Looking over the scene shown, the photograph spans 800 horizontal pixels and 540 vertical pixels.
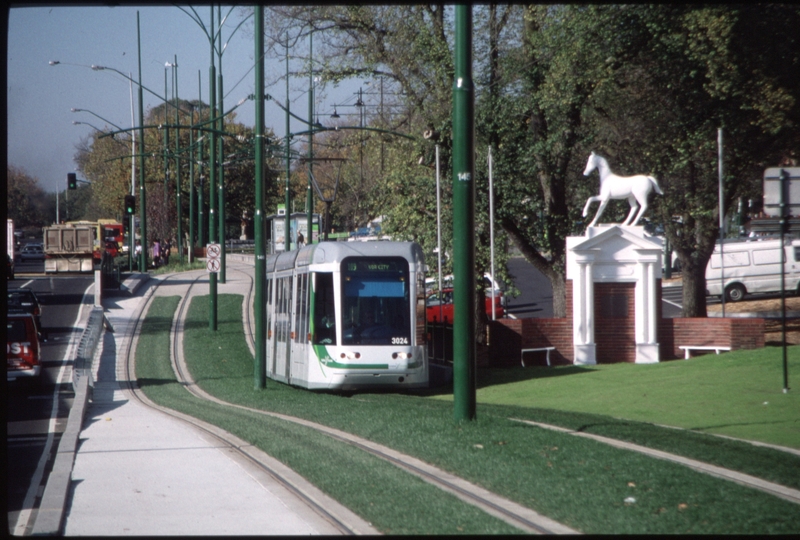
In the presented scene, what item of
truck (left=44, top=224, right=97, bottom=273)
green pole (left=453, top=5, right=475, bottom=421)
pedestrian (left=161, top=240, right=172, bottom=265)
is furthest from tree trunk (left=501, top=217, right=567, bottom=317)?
pedestrian (left=161, top=240, right=172, bottom=265)

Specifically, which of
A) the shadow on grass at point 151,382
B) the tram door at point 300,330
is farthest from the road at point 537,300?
the tram door at point 300,330

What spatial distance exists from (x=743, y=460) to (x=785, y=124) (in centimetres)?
1235

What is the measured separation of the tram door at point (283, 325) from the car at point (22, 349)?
543 centimetres

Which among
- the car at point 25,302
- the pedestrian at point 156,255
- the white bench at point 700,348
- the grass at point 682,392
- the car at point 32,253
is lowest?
the grass at point 682,392

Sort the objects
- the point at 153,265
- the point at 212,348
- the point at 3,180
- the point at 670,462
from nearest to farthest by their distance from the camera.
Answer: the point at 3,180, the point at 670,462, the point at 212,348, the point at 153,265

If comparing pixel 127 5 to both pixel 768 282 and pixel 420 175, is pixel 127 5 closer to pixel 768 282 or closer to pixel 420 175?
pixel 420 175

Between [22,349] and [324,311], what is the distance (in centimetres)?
728

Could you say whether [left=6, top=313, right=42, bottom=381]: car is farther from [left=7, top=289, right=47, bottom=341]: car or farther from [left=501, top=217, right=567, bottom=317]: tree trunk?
[left=501, top=217, right=567, bottom=317]: tree trunk

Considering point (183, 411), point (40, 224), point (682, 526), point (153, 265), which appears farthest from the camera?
point (40, 224)

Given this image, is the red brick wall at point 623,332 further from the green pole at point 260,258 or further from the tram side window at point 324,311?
the green pole at point 260,258

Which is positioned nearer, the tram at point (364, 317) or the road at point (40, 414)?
the road at point (40, 414)

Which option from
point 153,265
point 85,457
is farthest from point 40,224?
point 85,457

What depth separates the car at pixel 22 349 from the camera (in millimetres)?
20578

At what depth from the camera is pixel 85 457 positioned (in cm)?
1077
